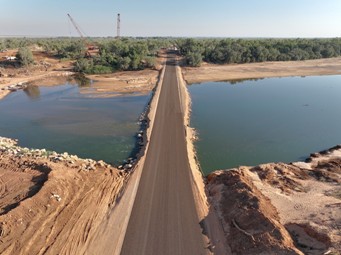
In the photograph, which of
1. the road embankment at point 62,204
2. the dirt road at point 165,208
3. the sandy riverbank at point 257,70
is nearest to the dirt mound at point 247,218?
the dirt road at point 165,208

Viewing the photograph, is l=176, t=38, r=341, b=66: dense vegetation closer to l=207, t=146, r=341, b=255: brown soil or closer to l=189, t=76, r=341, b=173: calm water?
l=189, t=76, r=341, b=173: calm water

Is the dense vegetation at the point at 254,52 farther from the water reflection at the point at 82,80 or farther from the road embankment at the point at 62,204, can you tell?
the road embankment at the point at 62,204

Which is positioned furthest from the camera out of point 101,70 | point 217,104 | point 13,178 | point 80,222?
point 101,70

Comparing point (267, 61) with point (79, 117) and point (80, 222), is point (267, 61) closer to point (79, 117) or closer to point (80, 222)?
point (79, 117)

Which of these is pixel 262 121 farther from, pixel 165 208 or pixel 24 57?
pixel 24 57

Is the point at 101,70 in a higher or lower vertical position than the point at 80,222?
higher

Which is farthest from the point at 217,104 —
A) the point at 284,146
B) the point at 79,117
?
the point at 79,117
